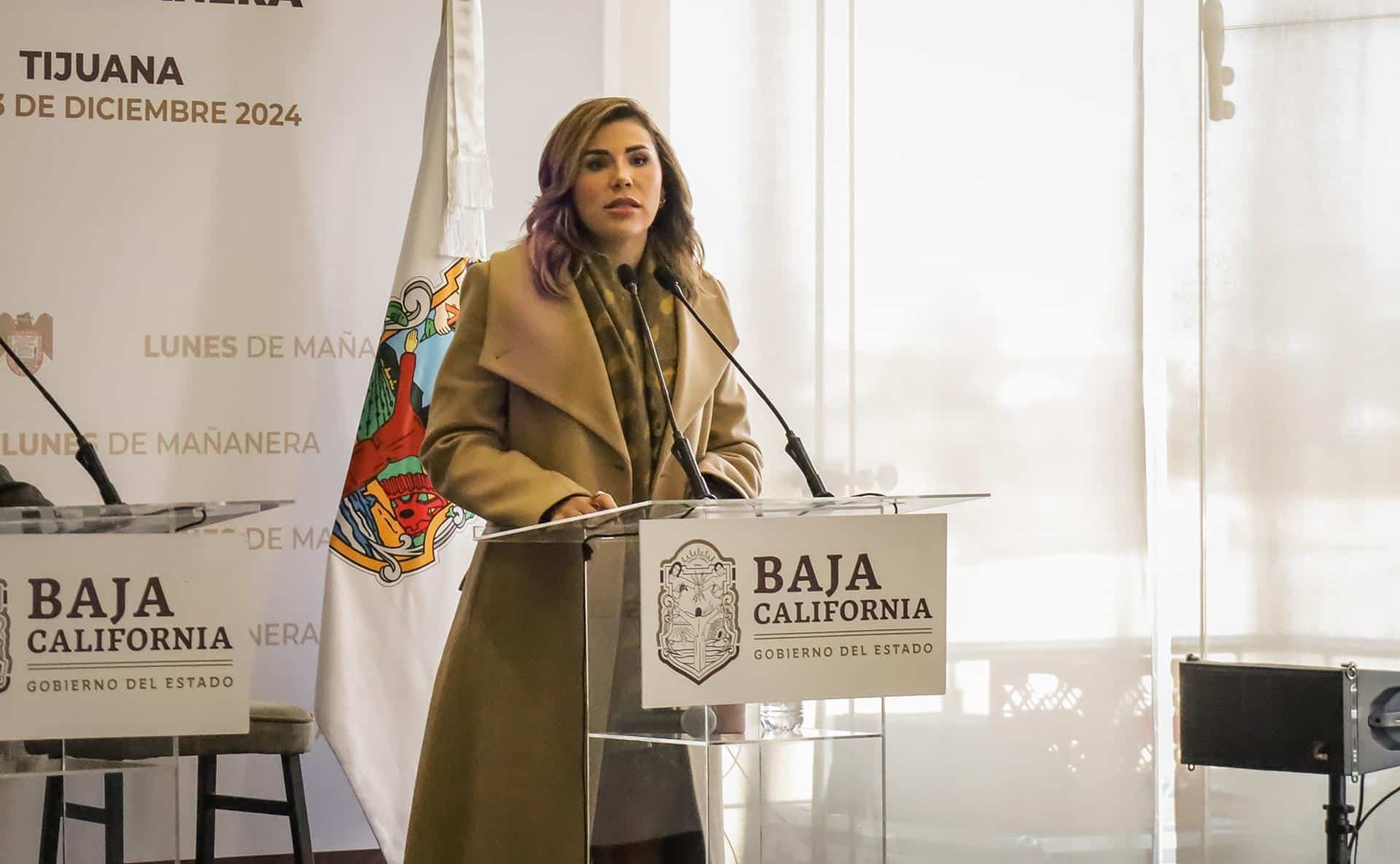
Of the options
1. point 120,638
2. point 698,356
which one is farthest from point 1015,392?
point 120,638

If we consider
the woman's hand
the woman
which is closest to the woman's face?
the woman

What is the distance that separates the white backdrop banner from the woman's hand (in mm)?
1637

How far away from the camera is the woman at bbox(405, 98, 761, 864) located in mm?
2025

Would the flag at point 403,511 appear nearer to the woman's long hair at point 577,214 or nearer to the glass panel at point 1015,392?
the glass panel at point 1015,392

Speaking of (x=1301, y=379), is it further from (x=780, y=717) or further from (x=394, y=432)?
(x=780, y=717)

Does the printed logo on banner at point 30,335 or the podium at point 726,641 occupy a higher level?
the printed logo on banner at point 30,335

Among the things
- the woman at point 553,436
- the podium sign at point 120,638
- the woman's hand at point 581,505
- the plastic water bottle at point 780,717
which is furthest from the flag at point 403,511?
the plastic water bottle at point 780,717

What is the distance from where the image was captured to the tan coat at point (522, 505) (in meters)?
2.01

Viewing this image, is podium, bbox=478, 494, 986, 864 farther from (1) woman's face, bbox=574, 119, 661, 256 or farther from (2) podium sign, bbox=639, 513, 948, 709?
(1) woman's face, bbox=574, 119, 661, 256

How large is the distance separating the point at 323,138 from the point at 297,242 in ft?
0.93

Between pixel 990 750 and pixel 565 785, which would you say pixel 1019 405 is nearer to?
pixel 990 750

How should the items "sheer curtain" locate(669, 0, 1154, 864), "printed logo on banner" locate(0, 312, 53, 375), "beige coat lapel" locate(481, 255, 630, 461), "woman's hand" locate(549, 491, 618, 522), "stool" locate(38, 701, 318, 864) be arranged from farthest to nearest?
1. "sheer curtain" locate(669, 0, 1154, 864)
2. "printed logo on banner" locate(0, 312, 53, 375)
3. "stool" locate(38, 701, 318, 864)
4. "beige coat lapel" locate(481, 255, 630, 461)
5. "woman's hand" locate(549, 491, 618, 522)

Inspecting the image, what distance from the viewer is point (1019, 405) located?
381 centimetres

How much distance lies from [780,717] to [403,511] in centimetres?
196
